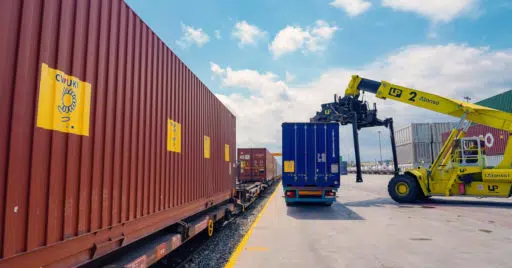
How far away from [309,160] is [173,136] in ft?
26.6

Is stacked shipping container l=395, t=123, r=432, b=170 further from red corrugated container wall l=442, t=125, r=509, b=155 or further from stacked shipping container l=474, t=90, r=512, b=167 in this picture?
stacked shipping container l=474, t=90, r=512, b=167

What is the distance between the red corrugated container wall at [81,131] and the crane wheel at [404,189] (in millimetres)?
11988

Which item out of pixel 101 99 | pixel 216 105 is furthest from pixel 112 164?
pixel 216 105

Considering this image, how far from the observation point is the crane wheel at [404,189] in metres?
14.0

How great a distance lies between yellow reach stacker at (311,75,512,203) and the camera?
13.0 metres

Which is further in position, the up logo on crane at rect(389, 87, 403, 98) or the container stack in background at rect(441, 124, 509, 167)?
the container stack in background at rect(441, 124, 509, 167)

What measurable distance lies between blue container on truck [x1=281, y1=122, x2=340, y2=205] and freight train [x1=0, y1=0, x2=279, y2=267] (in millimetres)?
7344

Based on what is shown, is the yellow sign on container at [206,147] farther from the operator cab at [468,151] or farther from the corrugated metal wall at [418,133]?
the corrugated metal wall at [418,133]

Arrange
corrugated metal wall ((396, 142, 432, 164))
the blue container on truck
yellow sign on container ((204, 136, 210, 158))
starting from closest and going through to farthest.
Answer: yellow sign on container ((204, 136, 210, 158)) → the blue container on truck → corrugated metal wall ((396, 142, 432, 164))

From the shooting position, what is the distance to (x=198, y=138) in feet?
22.1

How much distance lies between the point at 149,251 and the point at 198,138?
3.01 meters

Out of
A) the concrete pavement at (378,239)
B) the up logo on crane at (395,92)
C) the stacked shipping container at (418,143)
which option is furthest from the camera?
the stacked shipping container at (418,143)

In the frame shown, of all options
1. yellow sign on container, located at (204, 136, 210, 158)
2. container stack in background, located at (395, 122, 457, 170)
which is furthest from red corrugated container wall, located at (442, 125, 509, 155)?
yellow sign on container, located at (204, 136, 210, 158)

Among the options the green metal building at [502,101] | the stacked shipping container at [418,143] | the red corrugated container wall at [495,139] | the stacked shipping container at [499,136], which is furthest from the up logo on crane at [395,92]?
the stacked shipping container at [418,143]
